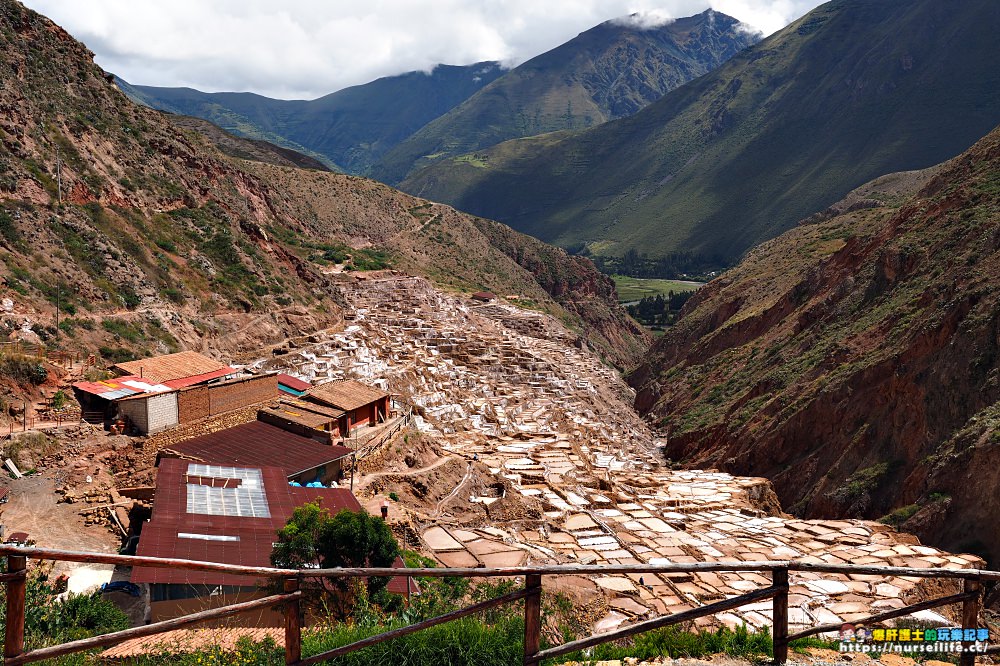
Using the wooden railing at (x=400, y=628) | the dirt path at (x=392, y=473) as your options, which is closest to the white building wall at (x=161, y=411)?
the dirt path at (x=392, y=473)

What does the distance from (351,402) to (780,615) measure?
66.9ft

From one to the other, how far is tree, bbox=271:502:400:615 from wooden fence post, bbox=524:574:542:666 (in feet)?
18.8

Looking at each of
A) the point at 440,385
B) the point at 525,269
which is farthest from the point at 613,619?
the point at 525,269

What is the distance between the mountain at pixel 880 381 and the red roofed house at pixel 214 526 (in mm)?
16044

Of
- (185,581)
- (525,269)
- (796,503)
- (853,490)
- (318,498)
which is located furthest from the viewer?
(525,269)

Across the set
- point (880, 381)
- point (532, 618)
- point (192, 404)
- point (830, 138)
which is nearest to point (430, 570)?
point (532, 618)

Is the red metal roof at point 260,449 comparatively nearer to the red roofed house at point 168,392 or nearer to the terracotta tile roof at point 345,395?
the red roofed house at point 168,392

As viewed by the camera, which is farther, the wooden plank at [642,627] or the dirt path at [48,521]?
the dirt path at [48,521]

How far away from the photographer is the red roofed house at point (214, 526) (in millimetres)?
9891

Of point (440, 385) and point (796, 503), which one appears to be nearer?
point (796, 503)

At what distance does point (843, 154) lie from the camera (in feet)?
502

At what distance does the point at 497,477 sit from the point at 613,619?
34.2ft

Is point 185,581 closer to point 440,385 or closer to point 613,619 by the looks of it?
point 613,619

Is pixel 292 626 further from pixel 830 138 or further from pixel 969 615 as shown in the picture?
pixel 830 138
